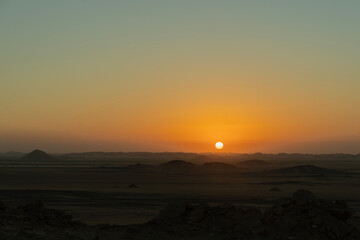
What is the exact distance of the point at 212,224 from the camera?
42.3 ft

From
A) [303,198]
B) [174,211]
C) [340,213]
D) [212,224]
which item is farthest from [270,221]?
[174,211]

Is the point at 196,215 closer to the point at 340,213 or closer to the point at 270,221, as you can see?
the point at 270,221

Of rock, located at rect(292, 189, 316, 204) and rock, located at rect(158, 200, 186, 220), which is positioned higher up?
rock, located at rect(292, 189, 316, 204)

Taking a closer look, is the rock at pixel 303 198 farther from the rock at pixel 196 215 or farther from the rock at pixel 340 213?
the rock at pixel 196 215

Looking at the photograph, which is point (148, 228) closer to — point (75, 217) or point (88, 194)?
point (75, 217)

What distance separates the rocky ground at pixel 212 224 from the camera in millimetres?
11562

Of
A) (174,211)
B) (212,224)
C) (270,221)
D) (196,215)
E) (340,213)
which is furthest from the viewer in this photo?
(174,211)

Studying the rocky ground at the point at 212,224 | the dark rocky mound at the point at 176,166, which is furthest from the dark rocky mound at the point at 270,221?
the dark rocky mound at the point at 176,166

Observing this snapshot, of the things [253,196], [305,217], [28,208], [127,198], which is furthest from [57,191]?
[305,217]

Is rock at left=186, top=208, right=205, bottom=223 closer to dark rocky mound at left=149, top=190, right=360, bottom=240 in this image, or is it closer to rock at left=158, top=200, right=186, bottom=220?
dark rocky mound at left=149, top=190, right=360, bottom=240

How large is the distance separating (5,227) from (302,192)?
7.34 meters

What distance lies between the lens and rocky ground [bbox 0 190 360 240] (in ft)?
37.9

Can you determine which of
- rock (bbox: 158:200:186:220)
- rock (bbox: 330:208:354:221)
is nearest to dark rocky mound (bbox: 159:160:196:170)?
rock (bbox: 158:200:186:220)

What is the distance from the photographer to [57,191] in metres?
29.4
